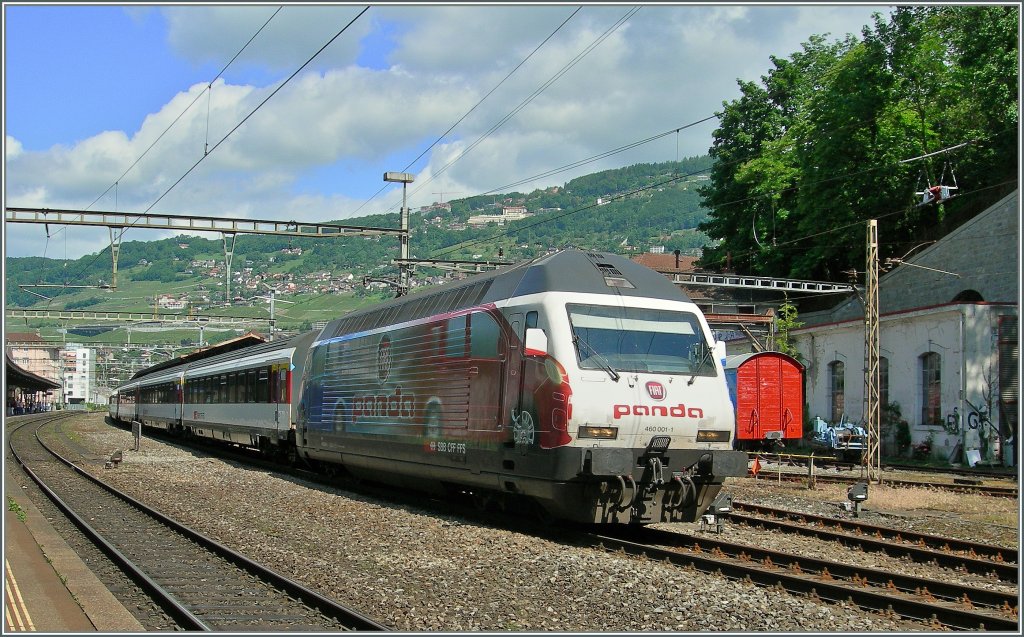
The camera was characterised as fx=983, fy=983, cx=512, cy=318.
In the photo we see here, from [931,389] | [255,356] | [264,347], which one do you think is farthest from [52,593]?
[931,389]

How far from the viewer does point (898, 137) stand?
145 ft

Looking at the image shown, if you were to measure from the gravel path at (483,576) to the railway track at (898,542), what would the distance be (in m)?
0.41

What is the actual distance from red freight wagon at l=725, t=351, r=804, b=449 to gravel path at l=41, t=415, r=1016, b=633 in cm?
1341

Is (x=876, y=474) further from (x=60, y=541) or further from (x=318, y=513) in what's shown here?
(x=60, y=541)

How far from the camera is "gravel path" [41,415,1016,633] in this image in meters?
8.37

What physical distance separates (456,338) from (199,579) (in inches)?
214

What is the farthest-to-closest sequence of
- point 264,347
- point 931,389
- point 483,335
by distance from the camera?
point 264,347, point 931,389, point 483,335

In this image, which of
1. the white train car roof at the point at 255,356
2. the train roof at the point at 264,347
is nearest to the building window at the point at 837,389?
the train roof at the point at 264,347

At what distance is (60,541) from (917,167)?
135ft

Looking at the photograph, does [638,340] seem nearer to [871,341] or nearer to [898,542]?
[898,542]

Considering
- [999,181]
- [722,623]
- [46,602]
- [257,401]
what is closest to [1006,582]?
[722,623]

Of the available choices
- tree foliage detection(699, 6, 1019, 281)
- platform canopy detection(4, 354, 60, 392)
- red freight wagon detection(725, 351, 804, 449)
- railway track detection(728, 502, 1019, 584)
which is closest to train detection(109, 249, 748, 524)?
railway track detection(728, 502, 1019, 584)

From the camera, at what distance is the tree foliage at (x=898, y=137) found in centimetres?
4134

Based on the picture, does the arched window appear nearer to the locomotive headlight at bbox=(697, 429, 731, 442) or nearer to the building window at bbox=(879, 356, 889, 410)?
the building window at bbox=(879, 356, 889, 410)
